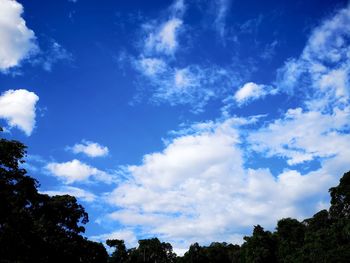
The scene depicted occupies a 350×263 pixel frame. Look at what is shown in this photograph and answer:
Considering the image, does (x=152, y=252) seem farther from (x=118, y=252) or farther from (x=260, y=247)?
(x=260, y=247)

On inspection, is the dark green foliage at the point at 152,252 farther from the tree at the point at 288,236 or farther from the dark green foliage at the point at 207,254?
the tree at the point at 288,236

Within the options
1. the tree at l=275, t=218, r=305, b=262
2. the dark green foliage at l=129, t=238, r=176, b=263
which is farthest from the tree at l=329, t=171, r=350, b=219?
the dark green foliage at l=129, t=238, r=176, b=263

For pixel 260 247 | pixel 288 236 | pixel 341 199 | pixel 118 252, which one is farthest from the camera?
pixel 118 252

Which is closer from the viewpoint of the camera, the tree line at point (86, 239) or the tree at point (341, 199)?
the tree line at point (86, 239)

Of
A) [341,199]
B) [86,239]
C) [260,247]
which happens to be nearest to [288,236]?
[260,247]

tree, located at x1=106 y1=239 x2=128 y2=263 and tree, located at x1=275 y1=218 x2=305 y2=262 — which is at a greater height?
tree, located at x1=106 y1=239 x2=128 y2=263

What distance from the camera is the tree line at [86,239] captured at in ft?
62.3

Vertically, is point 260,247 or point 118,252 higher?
point 118,252

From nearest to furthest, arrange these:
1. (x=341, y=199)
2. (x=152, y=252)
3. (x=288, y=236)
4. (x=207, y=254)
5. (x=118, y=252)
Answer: (x=341, y=199) < (x=288, y=236) < (x=118, y=252) < (x=207, y=254) < (x=152, y=252)

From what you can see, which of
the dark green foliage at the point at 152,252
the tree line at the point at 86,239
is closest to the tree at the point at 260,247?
the tree line at the point at 86,239

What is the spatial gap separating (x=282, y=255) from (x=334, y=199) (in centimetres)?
1407

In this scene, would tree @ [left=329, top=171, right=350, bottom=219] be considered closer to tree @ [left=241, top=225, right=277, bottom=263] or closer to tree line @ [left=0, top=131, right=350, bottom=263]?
tree line @ [left=0, top=131, right=350, bottom=263]

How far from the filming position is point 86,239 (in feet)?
197

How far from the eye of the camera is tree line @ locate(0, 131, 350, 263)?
19000mm
